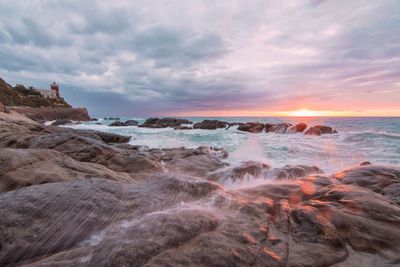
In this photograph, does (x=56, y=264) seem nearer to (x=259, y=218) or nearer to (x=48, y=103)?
(x=259, y=218)

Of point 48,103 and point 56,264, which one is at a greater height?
point 48,103

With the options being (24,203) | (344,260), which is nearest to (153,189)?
(24,203)

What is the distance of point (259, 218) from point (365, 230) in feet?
4.96

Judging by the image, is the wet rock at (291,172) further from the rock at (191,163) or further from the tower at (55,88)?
the tower at (55,88)

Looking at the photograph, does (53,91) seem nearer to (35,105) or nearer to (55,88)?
(55,88)

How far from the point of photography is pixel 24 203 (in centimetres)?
276

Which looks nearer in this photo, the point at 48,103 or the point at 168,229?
the point at 168,229

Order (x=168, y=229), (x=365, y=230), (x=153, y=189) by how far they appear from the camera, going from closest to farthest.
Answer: (x=168, y=229)
(x=365, y=230)
(x=153, y=189)

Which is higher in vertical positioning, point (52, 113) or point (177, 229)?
point (52, 113)

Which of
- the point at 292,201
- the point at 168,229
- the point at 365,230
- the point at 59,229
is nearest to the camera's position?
the point at 59,229

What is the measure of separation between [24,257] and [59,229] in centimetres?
41

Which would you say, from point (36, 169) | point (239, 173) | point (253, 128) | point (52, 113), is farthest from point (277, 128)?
point (52, 113)

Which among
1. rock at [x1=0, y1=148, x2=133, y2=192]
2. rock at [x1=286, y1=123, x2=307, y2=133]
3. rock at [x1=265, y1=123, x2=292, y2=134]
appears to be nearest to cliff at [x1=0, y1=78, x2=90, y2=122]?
rock at [x1=265, y1=123, x2=292, y2=134]

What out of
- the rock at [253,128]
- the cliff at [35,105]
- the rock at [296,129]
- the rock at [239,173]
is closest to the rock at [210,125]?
the rock at [253,128]
